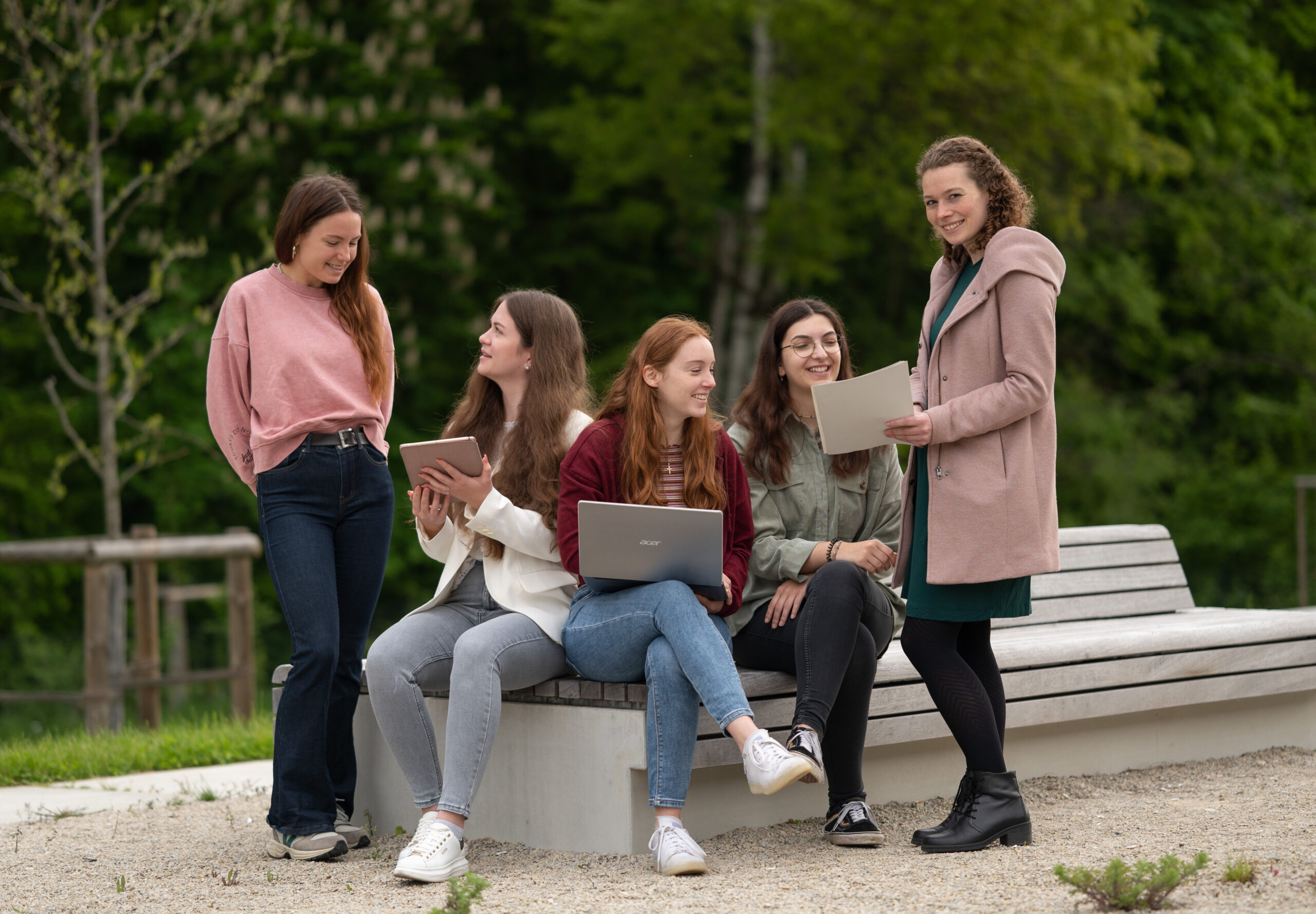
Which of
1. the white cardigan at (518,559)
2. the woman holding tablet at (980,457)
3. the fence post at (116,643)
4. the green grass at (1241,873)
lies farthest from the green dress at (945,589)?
the fence post at (116,643)

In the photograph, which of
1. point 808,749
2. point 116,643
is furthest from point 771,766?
point 116,643

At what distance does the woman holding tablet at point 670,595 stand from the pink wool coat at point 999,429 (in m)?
0.60

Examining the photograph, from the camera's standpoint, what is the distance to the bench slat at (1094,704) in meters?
4.01

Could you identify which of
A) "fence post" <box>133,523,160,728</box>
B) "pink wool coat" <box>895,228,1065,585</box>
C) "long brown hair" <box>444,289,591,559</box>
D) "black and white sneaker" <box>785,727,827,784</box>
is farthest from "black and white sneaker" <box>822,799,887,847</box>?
"fence post" <box>133,523,160,728</box>

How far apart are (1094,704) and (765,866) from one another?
1587 mm

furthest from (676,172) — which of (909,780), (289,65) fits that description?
(909,780)

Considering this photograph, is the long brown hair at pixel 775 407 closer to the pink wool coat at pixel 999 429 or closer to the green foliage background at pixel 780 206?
the pink wool coat at pixel 999 429

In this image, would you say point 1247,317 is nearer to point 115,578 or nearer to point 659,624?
point 115,578

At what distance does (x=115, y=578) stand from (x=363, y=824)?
493cm

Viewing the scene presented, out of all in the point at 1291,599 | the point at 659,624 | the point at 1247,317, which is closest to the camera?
the point at 659,624

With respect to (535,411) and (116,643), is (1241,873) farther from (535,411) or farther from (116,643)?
(116,643)

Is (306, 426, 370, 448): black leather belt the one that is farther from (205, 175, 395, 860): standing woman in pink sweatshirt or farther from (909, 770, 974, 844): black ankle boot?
(909, 770, 974, 844): black ankle boot

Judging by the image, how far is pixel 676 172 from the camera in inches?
554

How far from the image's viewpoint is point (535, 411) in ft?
13.9
